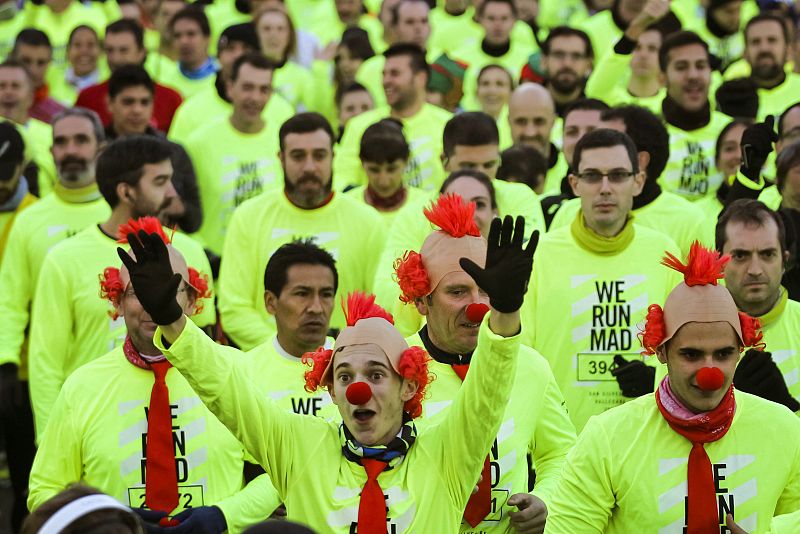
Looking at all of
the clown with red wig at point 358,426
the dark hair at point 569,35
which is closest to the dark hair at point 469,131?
the dark hair at point 569,35

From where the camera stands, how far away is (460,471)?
6.19m

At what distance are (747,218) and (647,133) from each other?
6.93ft

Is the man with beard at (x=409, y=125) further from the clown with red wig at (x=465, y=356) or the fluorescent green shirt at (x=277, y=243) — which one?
the clown with red wig at (x=465, y=356)

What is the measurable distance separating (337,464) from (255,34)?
9326 mm

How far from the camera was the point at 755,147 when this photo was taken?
9.51 metres

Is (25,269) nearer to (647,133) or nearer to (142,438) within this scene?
(142,438)

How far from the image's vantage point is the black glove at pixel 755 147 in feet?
31.2

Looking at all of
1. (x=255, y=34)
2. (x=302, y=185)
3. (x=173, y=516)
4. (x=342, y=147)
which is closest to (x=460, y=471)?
Result: (x=173, y=516)

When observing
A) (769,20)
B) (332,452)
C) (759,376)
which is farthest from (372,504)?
(769,20)

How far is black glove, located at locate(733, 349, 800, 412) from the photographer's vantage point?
7.81m

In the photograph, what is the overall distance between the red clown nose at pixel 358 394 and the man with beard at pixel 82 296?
295 cm

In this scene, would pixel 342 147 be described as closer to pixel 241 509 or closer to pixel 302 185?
pixel 302 185

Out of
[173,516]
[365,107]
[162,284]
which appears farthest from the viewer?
[365,107]

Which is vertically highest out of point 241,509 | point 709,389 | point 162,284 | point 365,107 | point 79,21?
point 79,21
